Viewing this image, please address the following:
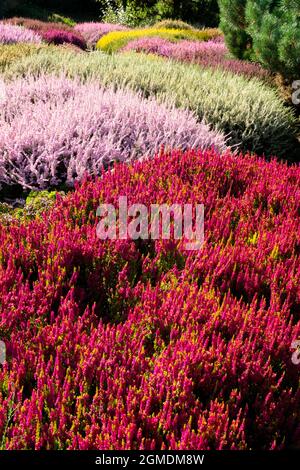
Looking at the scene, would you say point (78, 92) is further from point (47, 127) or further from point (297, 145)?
point (297, 145)

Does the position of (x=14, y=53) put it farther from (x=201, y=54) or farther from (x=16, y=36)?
(x=16, y=36)

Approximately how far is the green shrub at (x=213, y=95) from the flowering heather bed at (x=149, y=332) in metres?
3.33

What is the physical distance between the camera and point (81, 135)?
499cm

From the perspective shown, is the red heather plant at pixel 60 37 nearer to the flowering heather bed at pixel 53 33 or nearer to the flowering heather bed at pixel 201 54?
the flowering heather bed at pixel 53 33

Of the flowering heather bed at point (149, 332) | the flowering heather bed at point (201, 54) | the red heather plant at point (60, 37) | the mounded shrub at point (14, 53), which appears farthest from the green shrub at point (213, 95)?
the red heather plant at point (60, 37)

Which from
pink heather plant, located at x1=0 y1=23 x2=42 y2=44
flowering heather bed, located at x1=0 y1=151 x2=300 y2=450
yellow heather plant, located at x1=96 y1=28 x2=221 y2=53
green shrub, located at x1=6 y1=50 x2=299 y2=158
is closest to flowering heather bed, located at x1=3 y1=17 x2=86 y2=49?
pink heather plant, located at x1=0 y1=23 x2=42 y2=44

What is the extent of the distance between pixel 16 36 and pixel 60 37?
2.02 meters

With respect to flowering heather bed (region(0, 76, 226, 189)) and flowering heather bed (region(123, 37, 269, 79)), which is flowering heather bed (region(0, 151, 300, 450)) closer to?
flowering heather bed (region(0, 76, 226, 189))

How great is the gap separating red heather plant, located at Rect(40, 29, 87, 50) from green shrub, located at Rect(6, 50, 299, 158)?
7262 mm

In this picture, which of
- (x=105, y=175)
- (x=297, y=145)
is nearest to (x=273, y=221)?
(x=105, y=175)

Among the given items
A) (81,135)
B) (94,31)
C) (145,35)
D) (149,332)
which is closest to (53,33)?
(145,35)

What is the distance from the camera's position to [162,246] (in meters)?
3.15

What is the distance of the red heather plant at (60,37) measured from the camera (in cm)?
1553
